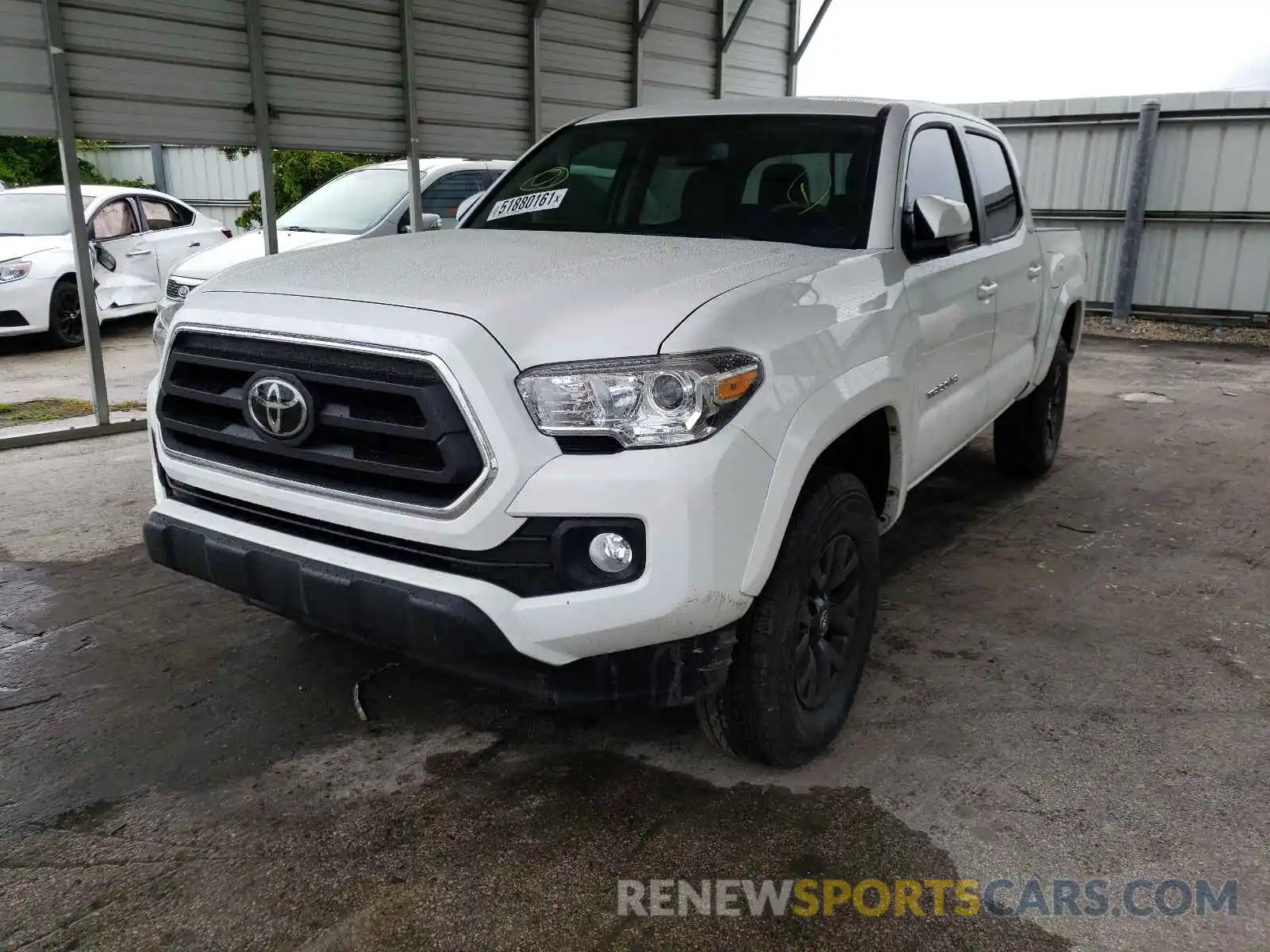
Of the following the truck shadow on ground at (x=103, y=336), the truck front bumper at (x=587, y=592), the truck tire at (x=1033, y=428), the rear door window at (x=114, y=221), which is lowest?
the truck shadow on ground at (x=103, y=336)

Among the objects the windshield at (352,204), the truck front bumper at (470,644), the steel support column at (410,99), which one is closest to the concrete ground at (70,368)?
the windshield at (352,204)

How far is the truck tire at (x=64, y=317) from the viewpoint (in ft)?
30.6

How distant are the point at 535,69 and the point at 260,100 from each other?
262cm

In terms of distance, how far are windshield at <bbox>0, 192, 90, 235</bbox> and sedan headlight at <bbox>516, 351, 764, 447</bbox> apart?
30.5ft

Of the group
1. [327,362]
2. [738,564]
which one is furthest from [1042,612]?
[327,362]

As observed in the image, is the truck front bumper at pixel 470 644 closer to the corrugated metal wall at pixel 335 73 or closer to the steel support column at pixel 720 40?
the corrugated metal wall at pixel 335 73

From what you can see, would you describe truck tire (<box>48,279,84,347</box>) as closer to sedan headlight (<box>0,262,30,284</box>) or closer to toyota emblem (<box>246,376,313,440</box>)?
sedan headlight (<box>0,262,30,284</box>)

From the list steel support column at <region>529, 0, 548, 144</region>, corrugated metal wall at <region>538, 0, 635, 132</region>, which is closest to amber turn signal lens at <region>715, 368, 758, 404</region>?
steel support column at <region>529, 0, 548, 144</region>

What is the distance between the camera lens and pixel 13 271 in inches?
354

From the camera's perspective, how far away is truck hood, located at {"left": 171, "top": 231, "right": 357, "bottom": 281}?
758 cm

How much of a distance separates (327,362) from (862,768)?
1.76 m

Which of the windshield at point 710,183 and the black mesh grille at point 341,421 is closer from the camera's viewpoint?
the black mesh grille at point 341,421

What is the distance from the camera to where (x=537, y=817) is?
2.57m

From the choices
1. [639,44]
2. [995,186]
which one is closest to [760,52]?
[639,44]
